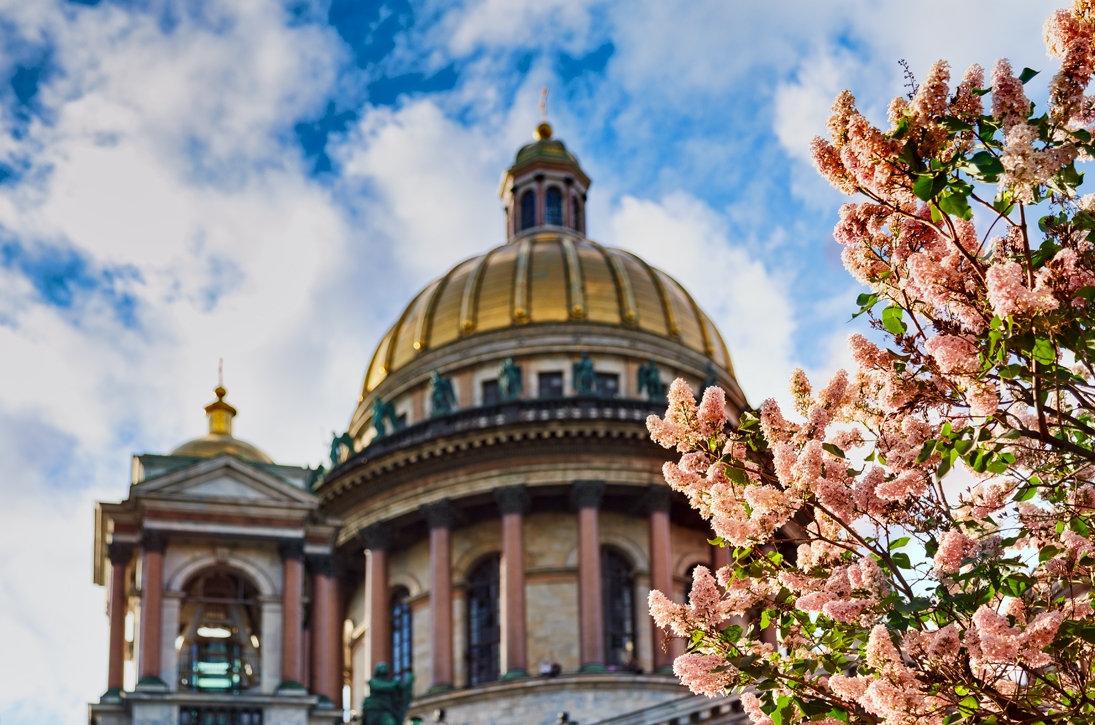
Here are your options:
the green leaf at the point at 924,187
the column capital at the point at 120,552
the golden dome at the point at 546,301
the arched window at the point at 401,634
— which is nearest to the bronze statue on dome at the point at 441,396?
the golden dome at the point at 546,301

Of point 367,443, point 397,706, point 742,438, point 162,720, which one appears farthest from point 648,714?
point 742,438

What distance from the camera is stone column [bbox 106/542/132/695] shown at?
130 feet

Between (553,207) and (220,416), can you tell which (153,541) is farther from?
(553,207)

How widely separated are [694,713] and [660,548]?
12193mm

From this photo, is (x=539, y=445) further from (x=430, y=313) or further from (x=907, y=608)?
(x=907, y=608)

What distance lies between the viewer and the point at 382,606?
5744cm

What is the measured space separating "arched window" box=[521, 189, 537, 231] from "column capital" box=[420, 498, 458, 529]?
1712 cm

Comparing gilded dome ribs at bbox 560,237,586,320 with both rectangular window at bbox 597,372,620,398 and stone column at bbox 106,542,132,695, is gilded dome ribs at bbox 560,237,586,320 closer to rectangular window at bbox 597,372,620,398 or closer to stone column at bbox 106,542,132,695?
rectangular window at bbox 597,372,620,398

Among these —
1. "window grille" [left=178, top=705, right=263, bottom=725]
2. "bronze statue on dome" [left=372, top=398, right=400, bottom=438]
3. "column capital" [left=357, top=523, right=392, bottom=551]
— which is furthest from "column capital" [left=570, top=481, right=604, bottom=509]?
"window grille" [left=178, top=705, right=263, bottom=725]

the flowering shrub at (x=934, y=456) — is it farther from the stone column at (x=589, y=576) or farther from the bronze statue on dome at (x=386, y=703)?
the stone column at (x=589, y=576)

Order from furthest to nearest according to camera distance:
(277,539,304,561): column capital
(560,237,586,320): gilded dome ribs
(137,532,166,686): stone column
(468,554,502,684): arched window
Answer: (560,237,586,320): gilded dome ribs
(468,554,502,684): arched window
(277,539,304,561): column capital
(137,532,166,686): stone column

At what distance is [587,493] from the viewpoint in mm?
55188

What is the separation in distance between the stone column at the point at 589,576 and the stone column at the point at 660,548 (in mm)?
1676

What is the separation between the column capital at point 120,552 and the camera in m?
40.1
